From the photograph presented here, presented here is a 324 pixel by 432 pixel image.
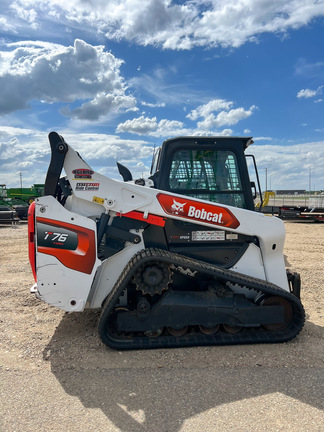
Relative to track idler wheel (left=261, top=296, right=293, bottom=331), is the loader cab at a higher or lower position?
higher

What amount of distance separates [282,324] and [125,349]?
204 cm

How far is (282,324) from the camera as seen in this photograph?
4645 mm

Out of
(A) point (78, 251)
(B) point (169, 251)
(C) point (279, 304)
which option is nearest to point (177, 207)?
(B) point (169, 251)

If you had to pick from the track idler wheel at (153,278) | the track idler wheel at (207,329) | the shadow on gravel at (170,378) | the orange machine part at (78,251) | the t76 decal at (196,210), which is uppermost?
the t76 decal at (196,210)

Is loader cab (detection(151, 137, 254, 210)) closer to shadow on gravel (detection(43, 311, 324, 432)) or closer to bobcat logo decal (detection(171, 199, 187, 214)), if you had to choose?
bobcat logo decal (detection(171, 199, 187, 214))

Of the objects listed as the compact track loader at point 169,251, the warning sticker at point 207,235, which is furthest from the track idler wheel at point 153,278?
the warning sticker at point 207,235

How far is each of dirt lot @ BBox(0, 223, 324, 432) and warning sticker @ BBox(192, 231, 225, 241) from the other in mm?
1400

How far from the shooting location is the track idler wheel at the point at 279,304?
4590 millimetres

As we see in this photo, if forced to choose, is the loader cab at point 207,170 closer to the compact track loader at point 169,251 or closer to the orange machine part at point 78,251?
the compact track loader at point 169,251

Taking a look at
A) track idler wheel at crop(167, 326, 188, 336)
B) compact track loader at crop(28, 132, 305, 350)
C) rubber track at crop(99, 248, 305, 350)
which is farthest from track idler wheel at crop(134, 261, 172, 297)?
track idler wheel at crop(167, 326, 188, 336)

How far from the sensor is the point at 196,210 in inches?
181

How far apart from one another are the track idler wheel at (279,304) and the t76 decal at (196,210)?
110 cm

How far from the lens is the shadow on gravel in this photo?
3.19 meters

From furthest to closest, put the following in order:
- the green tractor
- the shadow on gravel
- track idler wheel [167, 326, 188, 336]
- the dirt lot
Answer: the green tractor → track idler wheel [167, 326, 188, 336] → the shadow on gravel → the dirt lot
